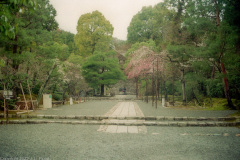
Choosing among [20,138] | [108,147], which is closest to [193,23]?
[108,147]

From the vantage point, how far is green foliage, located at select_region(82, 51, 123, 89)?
74.9 feet

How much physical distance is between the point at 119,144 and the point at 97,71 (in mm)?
19924

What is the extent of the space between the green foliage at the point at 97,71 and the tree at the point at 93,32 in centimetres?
496

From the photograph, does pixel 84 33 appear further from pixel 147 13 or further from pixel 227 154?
pixel 227 154

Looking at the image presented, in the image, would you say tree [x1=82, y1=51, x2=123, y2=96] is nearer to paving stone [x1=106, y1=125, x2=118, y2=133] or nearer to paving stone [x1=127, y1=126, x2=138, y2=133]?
paving stone [x1=106, y1=125, x2=118, y2=133]

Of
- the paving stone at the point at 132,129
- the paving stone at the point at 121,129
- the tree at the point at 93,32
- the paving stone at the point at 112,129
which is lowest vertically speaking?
the paving stone at the point at 132,129

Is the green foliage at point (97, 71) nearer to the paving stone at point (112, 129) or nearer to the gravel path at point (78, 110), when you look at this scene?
the gravel path at point (78, 110)

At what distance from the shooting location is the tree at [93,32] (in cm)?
2781

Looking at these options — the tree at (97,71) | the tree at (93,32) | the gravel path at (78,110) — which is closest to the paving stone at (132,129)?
the gravel path at (78,110)

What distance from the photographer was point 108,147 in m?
4.44

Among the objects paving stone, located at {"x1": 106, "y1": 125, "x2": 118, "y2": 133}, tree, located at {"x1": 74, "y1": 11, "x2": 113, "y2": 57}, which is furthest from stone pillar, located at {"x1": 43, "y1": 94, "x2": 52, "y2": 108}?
tree, located at {"x1": 74, "y1": 11, "x2": 113, "y2": 57}

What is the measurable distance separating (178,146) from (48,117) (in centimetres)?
644

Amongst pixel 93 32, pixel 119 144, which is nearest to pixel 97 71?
pixel 93 32

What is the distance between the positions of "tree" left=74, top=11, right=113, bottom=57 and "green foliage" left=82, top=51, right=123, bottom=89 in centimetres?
496
